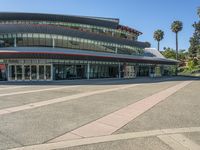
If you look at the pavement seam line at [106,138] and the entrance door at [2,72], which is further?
the entrance door at [2,72]

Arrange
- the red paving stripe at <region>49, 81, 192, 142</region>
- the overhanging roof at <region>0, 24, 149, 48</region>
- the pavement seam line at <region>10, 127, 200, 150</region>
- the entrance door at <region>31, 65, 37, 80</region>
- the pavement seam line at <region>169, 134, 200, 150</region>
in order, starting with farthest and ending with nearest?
the overhanging roof at <region>0, 24, 149, 48</region> < the entrance door at <region>31, 65, 37, 80</region> < the red paving stripe at <region>49, 81, 192, 142</region> < the pavement seam line at <region>169, 134, 200, 150</region> < the pavement seam line at <region>10, 127, 200, 150</region>

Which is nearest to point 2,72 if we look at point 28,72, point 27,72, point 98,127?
point 27,72

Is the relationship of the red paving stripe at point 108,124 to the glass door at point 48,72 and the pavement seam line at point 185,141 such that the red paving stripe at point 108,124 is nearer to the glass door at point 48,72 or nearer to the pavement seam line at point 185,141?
the pavement seam line at point 185,141

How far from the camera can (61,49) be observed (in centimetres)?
3378

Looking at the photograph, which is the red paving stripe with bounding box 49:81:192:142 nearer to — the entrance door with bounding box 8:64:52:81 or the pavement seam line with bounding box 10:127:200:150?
the pavement seam line with bounding box 10:127:200:150

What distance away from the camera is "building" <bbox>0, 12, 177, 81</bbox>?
2989cm

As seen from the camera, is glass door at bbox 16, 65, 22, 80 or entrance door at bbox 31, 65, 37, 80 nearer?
glass door at bbox 16, 65, 22, 80

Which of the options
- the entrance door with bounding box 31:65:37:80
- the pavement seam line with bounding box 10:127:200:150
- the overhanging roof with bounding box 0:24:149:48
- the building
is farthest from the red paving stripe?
the overhanging roof with bounding box 0:24:149:48

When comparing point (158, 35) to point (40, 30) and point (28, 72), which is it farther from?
point (28, 72)

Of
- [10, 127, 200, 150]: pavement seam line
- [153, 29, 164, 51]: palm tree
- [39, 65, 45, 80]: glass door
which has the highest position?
[153, 29, 164, 51]: palm tree

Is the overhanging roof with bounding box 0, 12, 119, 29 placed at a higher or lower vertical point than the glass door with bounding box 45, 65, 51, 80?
higher

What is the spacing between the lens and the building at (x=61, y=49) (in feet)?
98.1

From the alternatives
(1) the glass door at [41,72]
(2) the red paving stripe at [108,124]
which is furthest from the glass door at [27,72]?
(2) the red paving stripe at [108,124]

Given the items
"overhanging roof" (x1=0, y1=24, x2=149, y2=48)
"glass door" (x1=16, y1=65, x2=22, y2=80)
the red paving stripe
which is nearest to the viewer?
the red paving stripe
